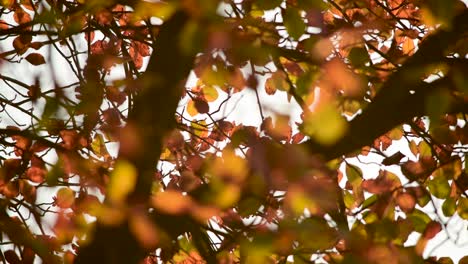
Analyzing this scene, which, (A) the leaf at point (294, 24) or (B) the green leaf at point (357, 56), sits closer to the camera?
(A) the leaf at point (294, 24)

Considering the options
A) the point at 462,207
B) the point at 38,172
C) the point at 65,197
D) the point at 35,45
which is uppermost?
the point at 35,45

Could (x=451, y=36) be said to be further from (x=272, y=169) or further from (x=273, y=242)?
(x=273, y=242)

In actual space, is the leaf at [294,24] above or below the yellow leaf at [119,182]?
above

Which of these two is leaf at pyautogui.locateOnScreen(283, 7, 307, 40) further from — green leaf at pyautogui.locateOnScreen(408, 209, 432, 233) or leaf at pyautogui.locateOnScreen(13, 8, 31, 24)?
leaf at pyautogui.locateOnScreen(13, 8, 31, 24)

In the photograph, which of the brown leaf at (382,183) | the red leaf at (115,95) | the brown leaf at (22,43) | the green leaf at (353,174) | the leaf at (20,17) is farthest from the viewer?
the leaf at (20,17)

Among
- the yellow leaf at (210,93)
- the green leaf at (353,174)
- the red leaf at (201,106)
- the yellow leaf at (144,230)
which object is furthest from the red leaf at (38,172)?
the green leaf at (353,174)

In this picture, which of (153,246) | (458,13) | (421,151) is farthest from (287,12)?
(421,151)

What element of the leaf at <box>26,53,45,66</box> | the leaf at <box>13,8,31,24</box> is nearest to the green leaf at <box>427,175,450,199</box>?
the leaf at <box>26,53,45,66</box>

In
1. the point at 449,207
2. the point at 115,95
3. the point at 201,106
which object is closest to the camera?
the point at 449,207

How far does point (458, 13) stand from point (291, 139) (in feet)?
7.55

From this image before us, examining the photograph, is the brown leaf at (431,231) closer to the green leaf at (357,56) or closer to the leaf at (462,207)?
the green leaf at (357,56)

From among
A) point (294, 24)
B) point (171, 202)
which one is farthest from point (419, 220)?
point (171, 202)

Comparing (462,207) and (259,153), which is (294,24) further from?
(462,207)

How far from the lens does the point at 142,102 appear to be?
10.2 feet
